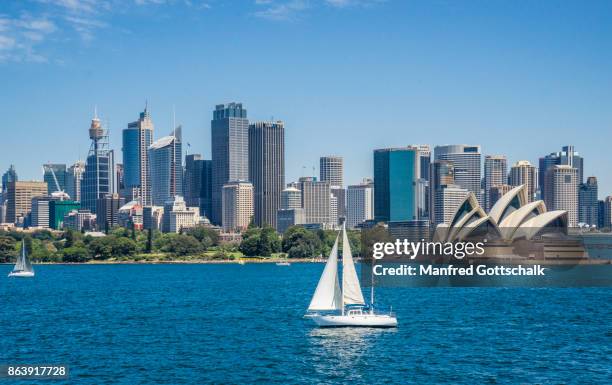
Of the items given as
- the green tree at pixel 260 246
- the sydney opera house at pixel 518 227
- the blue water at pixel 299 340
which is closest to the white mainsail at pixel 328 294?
the blue water at pixel 299 340

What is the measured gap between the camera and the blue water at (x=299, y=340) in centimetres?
4362

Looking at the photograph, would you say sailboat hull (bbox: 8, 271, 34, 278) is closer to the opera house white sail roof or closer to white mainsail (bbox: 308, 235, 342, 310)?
the opera house white sail roof

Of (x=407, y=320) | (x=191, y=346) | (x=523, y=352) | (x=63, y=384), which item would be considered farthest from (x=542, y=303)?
(x=63, y=384)

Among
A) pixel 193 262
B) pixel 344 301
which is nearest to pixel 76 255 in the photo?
pixel 193 262

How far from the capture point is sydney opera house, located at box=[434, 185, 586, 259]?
131m

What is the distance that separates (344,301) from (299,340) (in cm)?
674

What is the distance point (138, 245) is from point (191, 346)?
490ft

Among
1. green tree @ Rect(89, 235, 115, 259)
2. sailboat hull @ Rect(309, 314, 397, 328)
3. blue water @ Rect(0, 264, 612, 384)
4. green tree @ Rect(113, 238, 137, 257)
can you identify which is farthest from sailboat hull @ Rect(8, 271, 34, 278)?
sailboat hull @ Rect(309, 314, 397, 328)

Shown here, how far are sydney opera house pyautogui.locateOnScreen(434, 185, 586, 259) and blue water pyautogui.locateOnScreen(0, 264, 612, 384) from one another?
41990mm

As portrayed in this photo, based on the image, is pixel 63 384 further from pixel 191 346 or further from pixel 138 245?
pixel 138 245

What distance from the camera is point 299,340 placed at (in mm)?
53750

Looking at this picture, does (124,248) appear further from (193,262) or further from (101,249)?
(193,262)

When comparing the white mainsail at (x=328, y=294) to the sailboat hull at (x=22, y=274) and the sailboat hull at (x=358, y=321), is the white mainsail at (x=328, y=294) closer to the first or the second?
the sailboat hull at (x=358, y=321)

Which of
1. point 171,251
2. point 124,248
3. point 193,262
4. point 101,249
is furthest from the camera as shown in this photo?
point 171,251
